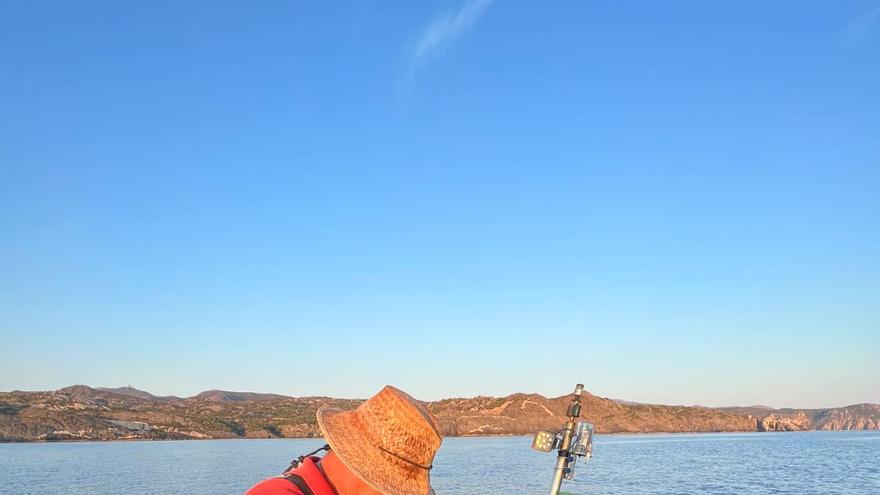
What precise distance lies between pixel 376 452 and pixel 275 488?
426mm

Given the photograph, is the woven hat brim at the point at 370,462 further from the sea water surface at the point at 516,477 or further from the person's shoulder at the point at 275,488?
the sea water surface at the point at 516,477

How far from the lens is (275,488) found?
2.56 meters

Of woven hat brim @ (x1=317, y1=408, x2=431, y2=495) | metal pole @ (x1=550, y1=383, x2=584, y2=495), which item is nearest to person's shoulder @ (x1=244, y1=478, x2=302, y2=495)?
woven hat brim @ (x1=317, y1=408, x2=431, y2=495)

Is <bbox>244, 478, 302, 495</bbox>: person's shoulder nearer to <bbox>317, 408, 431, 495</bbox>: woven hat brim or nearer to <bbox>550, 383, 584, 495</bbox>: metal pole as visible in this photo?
<bbox>317, 408, 431, 495</bbox>: woven hat brim

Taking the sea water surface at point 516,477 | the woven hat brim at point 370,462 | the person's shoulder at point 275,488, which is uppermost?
the woven hat brim at point 370,462

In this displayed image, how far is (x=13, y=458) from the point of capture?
116312 millimetres

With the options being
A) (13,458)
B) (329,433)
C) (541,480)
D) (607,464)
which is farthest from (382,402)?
(13,458)

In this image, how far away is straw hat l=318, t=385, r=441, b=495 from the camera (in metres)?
2.83

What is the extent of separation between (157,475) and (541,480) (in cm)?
3794

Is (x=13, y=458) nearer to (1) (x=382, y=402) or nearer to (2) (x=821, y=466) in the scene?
(2) (x=821, y=466)

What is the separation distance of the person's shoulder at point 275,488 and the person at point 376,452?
33 millimetres

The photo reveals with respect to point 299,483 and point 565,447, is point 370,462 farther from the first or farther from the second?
point 565,447

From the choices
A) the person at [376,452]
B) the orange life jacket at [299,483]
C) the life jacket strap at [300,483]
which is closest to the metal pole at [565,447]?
the person at [376,452]

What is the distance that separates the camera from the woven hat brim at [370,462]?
2.75 meters
